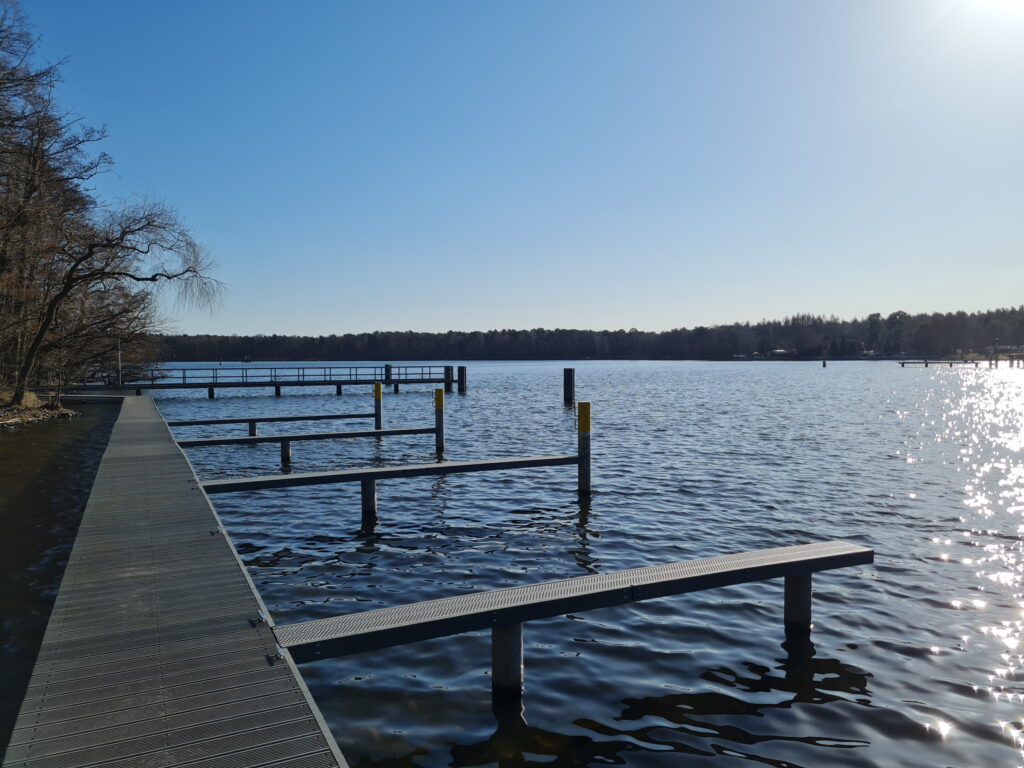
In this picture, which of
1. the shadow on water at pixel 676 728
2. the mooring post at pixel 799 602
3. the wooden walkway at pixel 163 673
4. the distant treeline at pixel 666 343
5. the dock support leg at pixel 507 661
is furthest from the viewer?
the distant treeline at pixel 666 343

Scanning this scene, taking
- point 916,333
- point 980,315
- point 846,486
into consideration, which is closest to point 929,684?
point 846,486

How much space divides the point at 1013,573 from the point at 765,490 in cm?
511

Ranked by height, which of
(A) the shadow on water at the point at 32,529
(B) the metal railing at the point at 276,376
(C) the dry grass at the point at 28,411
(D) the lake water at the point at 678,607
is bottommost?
(D) the lake water at the point at 678,607

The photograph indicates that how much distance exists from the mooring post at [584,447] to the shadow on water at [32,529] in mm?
8172

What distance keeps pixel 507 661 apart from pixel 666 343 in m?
187

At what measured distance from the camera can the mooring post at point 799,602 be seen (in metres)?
6.27

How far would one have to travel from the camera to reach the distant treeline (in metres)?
142

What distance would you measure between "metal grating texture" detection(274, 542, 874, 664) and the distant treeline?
129 meters

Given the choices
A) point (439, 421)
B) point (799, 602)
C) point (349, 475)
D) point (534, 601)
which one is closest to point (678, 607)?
point (799, 602)

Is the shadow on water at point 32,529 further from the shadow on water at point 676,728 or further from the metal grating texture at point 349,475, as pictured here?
the shadow on water at point 676,728

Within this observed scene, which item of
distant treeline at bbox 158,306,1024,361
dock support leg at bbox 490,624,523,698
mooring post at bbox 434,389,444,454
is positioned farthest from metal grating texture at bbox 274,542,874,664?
distant treeline at bbox 158,306,1024,361

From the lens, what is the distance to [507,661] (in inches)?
197

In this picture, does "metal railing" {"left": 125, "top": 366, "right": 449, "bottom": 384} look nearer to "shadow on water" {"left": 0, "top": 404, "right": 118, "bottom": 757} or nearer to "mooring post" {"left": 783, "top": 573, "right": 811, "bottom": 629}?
"shadow on water" {"left": 0, "top": 404, "right": 118, "bottom": 757}

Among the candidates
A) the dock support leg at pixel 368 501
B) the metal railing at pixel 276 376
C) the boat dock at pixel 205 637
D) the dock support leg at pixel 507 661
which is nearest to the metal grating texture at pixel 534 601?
the boat dock at pixel 205 637
